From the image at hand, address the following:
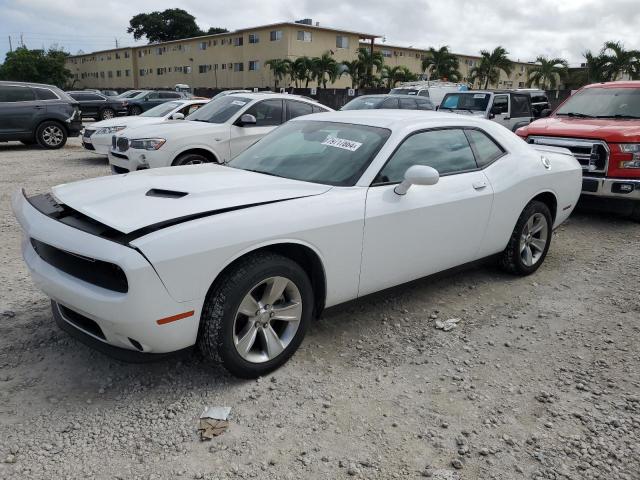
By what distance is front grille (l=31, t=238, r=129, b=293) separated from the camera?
269 centimetres

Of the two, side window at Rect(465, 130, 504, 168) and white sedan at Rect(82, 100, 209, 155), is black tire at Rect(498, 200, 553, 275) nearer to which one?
side window at Rect(465, 130, 504, 168)

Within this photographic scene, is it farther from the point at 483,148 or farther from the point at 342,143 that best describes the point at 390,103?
the point at 342,143

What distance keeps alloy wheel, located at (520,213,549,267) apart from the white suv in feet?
14.0

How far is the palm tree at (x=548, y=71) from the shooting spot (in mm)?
45531

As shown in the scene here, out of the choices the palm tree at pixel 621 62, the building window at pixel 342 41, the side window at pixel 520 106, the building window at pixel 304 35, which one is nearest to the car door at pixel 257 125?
the side window at pixel 520 106

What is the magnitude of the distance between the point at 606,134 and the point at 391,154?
4588mm

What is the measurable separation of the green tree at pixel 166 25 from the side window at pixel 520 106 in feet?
268

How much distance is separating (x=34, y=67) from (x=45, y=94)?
5578cm

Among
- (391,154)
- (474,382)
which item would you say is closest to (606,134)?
(391,154)

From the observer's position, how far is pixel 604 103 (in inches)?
319

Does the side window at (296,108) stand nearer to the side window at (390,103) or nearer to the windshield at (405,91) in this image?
the side window at (390,103)

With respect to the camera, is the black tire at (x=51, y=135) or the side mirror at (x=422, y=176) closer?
the side mirror at (x=422, y=176)

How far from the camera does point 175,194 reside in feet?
10.4

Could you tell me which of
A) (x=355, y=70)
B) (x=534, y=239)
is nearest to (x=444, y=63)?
(x=355, y=70)
